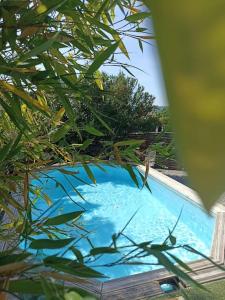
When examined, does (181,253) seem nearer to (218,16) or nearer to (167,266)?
(167,266)

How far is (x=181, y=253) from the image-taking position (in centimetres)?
480

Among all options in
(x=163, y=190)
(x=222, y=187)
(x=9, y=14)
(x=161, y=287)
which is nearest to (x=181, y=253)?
(x=161, y=287)

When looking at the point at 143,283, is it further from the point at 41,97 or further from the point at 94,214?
the point at 94,214

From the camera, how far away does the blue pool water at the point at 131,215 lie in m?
4.93

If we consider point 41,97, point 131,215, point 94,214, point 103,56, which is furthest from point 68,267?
point 131,215

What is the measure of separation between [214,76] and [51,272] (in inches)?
17.4

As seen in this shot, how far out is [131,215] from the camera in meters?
7.00

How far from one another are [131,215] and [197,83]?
7056mm

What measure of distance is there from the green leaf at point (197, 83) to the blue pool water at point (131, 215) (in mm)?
4454

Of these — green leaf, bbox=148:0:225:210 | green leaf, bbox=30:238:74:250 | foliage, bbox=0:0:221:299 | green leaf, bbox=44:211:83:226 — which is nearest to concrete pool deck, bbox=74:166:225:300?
foliage, bbox=0:0:221:299

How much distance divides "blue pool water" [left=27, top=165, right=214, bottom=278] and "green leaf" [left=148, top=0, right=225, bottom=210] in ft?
14.6

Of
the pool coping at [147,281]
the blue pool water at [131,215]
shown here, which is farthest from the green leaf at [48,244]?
the blue pool water at [131,215]

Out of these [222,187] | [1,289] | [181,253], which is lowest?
[181,253]

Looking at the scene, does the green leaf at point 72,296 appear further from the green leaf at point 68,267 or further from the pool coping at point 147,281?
the pool coping at point 147,281
